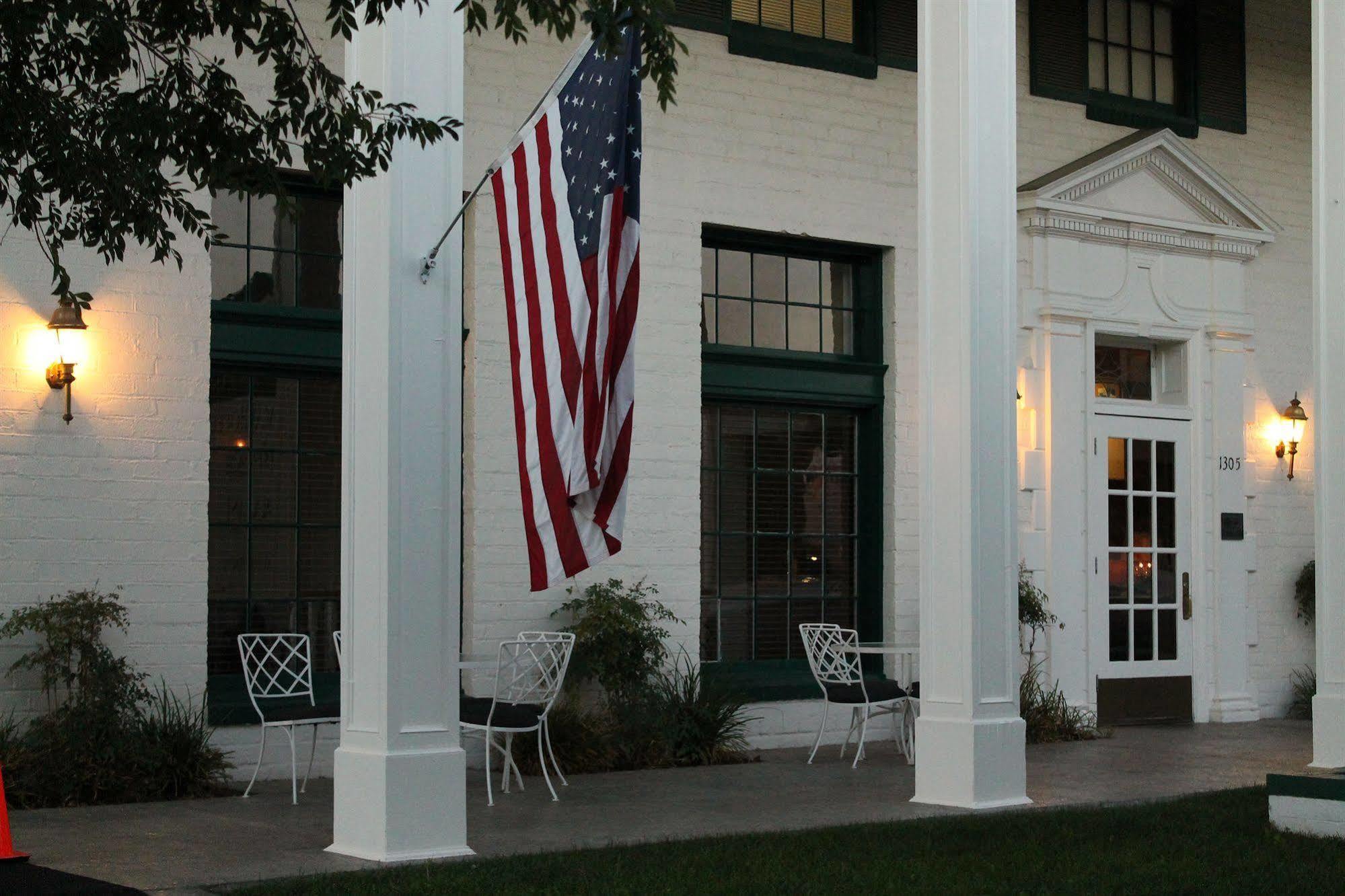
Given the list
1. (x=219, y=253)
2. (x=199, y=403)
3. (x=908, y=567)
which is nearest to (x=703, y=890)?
(x=199, y=403)

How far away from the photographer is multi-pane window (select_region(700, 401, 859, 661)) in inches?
448

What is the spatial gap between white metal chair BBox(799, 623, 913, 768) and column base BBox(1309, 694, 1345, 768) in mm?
2434

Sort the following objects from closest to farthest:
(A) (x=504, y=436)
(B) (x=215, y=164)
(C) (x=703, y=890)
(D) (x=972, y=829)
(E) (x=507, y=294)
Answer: (B) (x=215, y=164) → (C) (x=703, y=890) → (E) (x=507, y=294) → (D) (x=972, y=829) → (A) (x=504, y=436)

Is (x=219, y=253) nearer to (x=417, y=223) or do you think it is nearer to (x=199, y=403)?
(x=199, y=403)

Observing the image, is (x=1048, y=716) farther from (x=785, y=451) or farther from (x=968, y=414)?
(x=968, y=414)

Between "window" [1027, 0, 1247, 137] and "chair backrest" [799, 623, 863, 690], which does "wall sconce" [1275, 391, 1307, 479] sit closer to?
"window" [1027, 0, 1247, 137]

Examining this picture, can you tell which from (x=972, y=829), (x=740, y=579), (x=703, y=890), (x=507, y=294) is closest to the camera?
(x=703, y=890)

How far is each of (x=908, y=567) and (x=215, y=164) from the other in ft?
24.1

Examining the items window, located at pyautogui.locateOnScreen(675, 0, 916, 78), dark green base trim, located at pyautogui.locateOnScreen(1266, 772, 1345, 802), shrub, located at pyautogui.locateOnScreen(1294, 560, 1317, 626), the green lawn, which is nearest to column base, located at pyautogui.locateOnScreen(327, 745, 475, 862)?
the green lawn

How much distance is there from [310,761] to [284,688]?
0.73m

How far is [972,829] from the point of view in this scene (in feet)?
24.6

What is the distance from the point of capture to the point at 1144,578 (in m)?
12.9

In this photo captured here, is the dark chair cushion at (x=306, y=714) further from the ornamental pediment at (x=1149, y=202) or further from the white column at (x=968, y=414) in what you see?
the ornamental pediment at (x=1149, y=202)

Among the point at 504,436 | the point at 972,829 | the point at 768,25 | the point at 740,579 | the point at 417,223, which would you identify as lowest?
the point at 972,829
